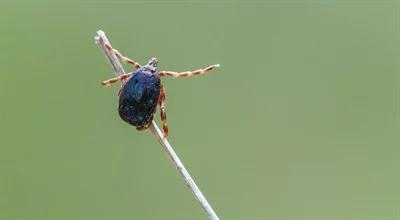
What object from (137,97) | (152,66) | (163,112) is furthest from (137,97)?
(152,66)

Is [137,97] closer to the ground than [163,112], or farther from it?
farther from it

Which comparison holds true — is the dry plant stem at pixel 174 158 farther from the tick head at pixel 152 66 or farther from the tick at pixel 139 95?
the tick head at pixel 152 66

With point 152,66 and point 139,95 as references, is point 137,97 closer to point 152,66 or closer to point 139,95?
point 139,95

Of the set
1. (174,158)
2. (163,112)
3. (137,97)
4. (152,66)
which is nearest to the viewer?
(174,158)

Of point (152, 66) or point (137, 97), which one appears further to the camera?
point (152, 66)

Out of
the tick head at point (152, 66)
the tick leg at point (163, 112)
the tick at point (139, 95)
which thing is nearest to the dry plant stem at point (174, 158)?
the tick at point (139, 95)

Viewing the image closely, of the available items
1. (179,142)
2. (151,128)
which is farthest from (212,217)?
(179,142)

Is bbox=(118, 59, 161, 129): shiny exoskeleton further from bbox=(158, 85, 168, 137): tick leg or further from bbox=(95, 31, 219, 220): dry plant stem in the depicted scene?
bbox=(95, 31, 219, 220): dry plant stem

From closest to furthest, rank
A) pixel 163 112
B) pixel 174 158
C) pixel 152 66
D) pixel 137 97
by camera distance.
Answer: pixel 174 158 → pixel 137 97 → pixel 163 112 → pixel 152 66
